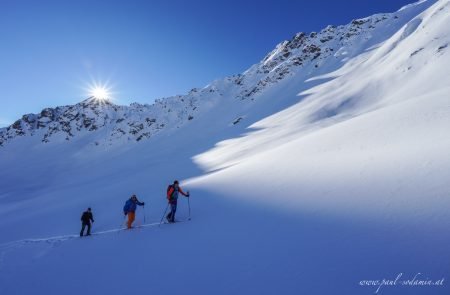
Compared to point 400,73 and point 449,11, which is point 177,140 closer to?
point 400,73

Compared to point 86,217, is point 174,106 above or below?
above

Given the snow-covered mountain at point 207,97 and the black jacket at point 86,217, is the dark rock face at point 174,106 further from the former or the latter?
the black jacket at point 86,217

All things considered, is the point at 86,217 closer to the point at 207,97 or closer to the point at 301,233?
the point at 301,233

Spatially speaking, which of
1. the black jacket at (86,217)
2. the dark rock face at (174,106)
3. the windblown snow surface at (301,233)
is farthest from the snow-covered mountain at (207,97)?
the black jacket at (86,217)

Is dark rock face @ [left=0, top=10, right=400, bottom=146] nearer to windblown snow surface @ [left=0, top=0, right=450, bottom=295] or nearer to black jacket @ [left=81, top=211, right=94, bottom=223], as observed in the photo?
windblown snow surface @ [left=0, top=0, right=450, bottom=295]

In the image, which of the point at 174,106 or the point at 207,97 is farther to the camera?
the point at 174,106

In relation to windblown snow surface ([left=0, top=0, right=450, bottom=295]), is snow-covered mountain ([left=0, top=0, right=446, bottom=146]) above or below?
above

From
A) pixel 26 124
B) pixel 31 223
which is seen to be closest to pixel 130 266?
pixel 31 223

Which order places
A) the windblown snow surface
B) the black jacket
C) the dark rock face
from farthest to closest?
the dark rock face
the black jacket
the windblown snow surface

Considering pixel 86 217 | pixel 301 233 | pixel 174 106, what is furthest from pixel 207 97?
pixel 301 233

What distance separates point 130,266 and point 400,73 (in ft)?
110

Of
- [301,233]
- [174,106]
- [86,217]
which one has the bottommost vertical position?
[301,233]

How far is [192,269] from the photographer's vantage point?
224 inches

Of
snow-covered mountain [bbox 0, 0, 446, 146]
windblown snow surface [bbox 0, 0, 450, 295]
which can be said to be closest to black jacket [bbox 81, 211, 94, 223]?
windblown snow surface [bbox 0, 0, 450, 295]
